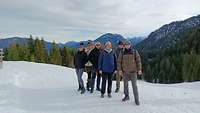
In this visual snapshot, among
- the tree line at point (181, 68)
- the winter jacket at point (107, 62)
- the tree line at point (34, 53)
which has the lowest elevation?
the tree line at point (181, 68)

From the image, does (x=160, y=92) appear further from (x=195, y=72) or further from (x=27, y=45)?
(x=195, y=72)

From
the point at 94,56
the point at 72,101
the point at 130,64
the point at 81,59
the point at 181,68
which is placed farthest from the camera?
the point at 181,68

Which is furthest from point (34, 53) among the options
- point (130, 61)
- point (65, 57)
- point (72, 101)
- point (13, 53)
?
point (130, 61)

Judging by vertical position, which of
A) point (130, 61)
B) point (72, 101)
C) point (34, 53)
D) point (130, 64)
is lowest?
point (72, 101)

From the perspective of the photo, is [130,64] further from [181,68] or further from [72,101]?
[181,68]

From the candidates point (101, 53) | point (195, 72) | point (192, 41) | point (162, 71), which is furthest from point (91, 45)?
point (192, 41)

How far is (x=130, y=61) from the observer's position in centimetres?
1373

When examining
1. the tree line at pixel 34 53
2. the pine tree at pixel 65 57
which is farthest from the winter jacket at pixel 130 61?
the pine tree at pixel 65 57

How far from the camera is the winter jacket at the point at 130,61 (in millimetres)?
13703

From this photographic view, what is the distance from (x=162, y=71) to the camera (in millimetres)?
122688

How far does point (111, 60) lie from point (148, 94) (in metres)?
2.65

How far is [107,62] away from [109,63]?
85mm

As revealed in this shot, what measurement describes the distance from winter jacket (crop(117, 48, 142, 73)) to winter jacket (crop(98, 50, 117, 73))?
3.16 feet

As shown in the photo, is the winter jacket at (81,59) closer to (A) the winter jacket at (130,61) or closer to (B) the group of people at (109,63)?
(B) the group of people at (109,63)
